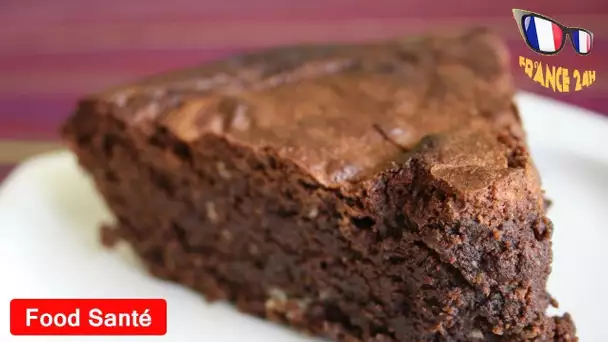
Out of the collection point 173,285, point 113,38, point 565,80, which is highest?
point 113,38

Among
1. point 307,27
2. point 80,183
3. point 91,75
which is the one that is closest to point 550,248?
point 80,183

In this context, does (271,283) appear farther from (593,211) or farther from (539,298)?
(593,211)

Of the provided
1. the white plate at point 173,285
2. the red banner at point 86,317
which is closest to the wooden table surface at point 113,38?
the white plate at point 173,285

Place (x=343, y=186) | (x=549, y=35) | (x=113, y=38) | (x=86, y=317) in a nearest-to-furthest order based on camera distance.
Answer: (x=549, y=35), (x=343, y=186), (x=86, y=317), (x=113, y=38)

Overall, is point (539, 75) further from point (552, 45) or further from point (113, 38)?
point (113, 38)

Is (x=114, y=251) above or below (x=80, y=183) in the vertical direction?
below

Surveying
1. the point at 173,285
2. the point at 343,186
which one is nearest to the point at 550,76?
the point at 343,186

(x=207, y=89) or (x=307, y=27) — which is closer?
(x=207, y=89)
